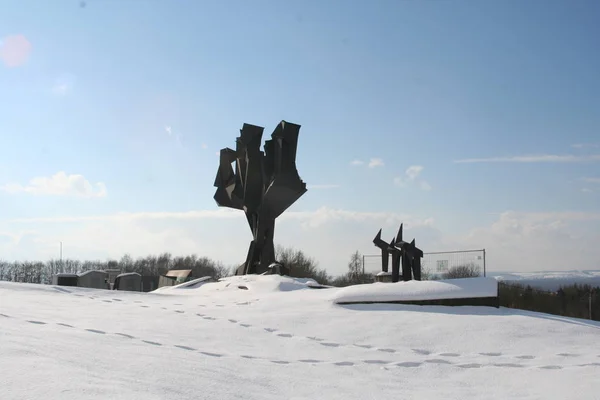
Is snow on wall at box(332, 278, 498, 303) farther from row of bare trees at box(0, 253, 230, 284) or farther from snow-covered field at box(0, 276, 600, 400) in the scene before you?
row of bare trees at box(0, 253, 230, 284)

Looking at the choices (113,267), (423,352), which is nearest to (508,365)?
(423,352)

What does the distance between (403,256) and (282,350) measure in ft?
26.9

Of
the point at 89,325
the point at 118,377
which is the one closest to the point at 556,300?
the point at 89,325

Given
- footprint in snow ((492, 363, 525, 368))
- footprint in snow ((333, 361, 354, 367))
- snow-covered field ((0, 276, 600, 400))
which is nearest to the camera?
snow-covered field ((0, 276, 600, 400))

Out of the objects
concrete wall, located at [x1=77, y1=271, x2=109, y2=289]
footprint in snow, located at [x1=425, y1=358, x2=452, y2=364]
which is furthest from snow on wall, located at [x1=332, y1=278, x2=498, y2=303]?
concrete wall, located at [x1=77, y1=271, x2=109, y2=289]

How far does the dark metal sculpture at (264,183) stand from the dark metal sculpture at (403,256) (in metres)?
4.21

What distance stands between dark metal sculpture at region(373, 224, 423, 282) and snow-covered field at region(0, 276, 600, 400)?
13.2ft

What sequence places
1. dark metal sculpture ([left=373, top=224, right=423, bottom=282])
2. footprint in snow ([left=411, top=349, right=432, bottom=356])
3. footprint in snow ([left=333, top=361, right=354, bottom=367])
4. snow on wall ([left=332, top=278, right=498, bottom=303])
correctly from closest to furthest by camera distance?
footprint in snow ([left=333, top=361, right=354, bottom=367])
footprint in snow ([left=411, top=349, right=432, bottom=356])
snow on wall ([left=332, top=278, right=498, bottom=303])
dark metal sculpture ([left=373, top=224, right=423, bottom=282])

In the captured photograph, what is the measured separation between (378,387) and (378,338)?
96.3 inches

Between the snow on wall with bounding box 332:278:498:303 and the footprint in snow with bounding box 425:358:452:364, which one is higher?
the snow on wall with bounding box 332:278:498:303

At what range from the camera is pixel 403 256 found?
48.3ft

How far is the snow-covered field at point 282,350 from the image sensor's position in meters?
4.46

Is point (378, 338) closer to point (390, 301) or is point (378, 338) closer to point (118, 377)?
point (390, 301)

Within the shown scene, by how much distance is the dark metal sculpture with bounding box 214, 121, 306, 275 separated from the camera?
60.3ft
